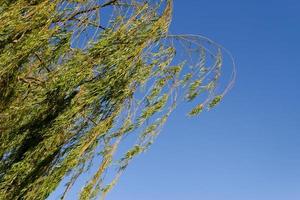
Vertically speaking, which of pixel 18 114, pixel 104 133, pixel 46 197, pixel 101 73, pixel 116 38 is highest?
pixel 116 38

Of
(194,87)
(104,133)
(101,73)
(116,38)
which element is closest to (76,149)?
(104,133)

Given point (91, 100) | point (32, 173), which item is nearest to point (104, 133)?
point (91, 100)

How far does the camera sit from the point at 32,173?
557 cm

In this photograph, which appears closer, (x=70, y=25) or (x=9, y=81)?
(x=9, y=81)

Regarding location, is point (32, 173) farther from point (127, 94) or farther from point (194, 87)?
point (194, 87)

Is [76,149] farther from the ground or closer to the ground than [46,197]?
farther from the ground

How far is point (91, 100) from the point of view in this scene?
5934mm

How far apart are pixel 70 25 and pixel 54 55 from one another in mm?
365

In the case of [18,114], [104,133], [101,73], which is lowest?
[18,114]

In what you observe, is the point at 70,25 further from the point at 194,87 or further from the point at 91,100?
the point at 194,87

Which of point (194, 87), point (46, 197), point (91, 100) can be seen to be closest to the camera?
point (46, 197)

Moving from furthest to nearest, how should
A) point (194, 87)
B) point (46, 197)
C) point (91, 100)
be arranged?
point (194, 87), point (91, 100), point (46, 197)

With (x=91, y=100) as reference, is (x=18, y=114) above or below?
below

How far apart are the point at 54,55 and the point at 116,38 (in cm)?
66
